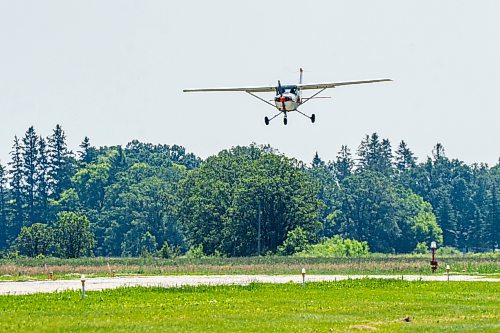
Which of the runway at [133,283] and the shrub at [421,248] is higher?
the shrub at [421,248]

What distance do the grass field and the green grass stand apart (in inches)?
1159

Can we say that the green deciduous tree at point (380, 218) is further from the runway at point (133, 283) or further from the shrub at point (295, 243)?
the runway at point (133, 283)

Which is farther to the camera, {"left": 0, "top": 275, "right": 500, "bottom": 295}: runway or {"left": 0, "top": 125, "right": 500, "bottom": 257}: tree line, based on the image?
{"left": 0, "top": 125, "right": 500, "bottom": 257}: tree line

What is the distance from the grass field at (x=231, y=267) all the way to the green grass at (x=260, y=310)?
96.6ft

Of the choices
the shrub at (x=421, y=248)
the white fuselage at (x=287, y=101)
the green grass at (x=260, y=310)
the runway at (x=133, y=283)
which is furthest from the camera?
the shrub at (x=421, y=248)

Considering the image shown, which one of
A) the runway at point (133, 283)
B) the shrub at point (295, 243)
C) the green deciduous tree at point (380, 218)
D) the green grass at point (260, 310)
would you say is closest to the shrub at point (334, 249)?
the shrub at point (295, 243)

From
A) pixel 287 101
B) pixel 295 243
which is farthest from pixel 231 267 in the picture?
pixel 287 101

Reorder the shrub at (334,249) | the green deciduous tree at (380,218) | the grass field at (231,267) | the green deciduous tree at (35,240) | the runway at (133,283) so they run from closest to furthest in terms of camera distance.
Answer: the runway at (133,283), the grass field at (231,267), the shrub at (334,249), the green deciduous tree at (35,240), the green deciduous tree at (380,218)

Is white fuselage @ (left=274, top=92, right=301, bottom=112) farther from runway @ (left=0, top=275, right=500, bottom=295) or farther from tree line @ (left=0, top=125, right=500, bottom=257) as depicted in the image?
tree line @ (left=0, top=125, right=500, bottom=257)

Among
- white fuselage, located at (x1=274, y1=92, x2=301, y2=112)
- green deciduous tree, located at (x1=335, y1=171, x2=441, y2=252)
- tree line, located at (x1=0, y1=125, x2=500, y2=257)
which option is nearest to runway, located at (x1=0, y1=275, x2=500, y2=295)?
white fuselage, located at (x1=274, y1=92, x2=301, y2=112)

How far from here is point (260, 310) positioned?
130 feet

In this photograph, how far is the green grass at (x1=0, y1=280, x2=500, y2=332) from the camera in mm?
33875

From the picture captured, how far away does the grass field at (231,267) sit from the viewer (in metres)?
83.6

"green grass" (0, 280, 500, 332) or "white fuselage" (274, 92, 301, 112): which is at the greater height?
"white fuselage" (274, 92, 301, 112)
